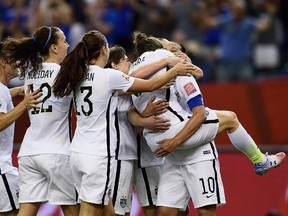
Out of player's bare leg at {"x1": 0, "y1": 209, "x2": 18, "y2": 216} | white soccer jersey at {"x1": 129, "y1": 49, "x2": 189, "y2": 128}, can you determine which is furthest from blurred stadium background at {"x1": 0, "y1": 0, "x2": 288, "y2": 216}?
player's bare leg at {"x1": 0, "y1": 209, "x2": 18, "y2": 216}

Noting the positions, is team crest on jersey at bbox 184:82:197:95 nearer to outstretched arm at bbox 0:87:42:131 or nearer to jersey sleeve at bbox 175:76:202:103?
jersey sleeve at bbox 175:76:202:103

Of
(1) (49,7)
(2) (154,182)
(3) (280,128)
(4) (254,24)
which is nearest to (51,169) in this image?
(2) (154,182)

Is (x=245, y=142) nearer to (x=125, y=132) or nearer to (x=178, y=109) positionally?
(x=178, y=109)

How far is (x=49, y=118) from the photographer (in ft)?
27.3

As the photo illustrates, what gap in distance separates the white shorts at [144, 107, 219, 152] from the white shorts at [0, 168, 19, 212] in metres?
1.39

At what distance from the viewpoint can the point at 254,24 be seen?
14094 mm

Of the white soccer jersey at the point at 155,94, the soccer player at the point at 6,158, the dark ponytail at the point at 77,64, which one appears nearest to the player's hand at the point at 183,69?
the white soccer jersey at the point at 155,94

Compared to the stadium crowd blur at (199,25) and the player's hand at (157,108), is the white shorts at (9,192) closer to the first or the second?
the player's hand at (157,108)

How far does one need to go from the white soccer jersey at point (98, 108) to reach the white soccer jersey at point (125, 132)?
0.40 meters

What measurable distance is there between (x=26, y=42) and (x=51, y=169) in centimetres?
117

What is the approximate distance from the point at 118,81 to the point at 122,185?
1.05m

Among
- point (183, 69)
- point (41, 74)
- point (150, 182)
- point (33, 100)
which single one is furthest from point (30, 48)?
point (150, 182)

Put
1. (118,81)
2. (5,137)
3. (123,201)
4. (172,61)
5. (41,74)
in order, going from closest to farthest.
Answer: (118,81), (172,61), (41,74), (123,201), (5,137)

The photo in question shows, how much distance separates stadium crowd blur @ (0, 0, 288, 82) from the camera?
14.0 metres
